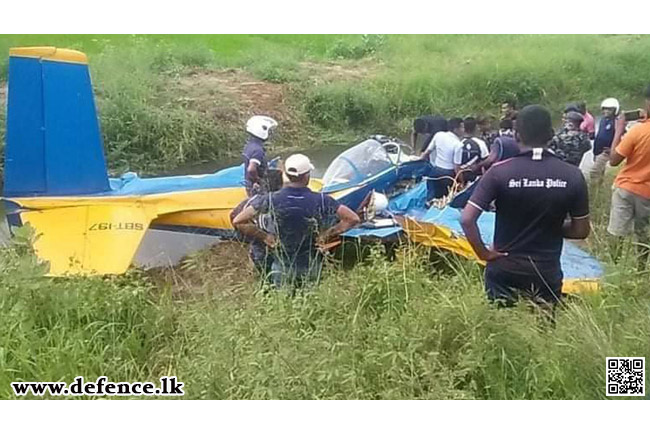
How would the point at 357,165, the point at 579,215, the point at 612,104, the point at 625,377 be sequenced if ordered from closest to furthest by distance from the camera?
the point at 625,377 < the point at 579,215 < the point at 612,104 < the point at 357,165

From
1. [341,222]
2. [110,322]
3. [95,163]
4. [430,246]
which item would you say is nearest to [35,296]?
[110,322]

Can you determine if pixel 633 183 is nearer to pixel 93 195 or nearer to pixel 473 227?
pixel 473 227

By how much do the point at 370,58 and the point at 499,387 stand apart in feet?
4.38

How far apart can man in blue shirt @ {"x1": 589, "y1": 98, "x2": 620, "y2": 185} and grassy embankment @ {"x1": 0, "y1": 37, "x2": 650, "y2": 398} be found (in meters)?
0.05

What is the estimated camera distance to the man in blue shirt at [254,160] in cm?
397

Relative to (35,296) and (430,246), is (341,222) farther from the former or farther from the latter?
(35,296)

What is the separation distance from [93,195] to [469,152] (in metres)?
1.48

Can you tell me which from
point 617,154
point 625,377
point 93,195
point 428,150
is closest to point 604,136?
point 617,154

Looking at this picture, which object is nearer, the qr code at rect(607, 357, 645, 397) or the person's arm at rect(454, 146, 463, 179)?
the qr code at rect(607, 357, 645, 397)

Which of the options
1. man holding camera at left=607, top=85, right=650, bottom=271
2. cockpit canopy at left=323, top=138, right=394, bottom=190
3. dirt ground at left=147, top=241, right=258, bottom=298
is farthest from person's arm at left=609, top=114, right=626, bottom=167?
dirt ground at left=147, top=241, right=258, bottom=298

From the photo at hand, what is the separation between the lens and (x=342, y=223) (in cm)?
400

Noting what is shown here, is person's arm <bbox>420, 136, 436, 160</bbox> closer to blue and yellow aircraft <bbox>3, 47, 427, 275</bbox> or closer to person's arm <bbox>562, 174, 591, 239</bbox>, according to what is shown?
blue and yellow aircraft <bbox>3, 47, 427, 275</bbox>

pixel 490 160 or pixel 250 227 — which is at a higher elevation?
pixel 490 160

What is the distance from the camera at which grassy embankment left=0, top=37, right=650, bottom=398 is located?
369cm
